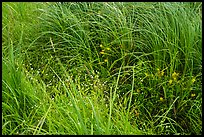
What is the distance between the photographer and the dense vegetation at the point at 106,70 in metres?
2.27

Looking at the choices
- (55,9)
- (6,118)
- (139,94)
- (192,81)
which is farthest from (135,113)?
(55,9)

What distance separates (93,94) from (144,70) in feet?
1.76

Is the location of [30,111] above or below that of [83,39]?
below

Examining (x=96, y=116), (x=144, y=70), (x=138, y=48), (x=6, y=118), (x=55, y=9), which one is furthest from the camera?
(x=55, y=9)

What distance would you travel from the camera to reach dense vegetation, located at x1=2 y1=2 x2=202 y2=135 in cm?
227

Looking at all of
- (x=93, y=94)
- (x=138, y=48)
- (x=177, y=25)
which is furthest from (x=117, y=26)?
(x=93, y=94)

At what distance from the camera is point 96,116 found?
2.03 metres

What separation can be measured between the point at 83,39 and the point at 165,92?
90 cm

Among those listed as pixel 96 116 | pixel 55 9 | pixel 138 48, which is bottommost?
pixel 96 116

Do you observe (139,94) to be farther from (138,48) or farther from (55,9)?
(55,9)

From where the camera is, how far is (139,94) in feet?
9.08

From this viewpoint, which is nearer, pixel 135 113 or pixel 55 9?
pixel 135 113

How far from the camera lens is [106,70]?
9.89 feet

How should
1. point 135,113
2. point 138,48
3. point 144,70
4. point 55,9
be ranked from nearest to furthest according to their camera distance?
point 135,113
point 144,70
point 138,48
point 55,9
